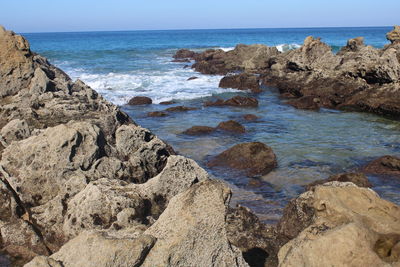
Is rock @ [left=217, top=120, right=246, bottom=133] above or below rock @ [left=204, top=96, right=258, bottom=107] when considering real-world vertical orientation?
above

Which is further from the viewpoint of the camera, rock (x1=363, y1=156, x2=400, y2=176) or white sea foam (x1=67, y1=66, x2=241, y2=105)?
white sea foam (x1=67, y1=66, x2=241, y2=105)

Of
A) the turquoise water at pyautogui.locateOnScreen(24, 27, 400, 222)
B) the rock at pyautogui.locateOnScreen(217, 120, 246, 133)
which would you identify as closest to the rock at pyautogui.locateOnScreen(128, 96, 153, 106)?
the turquoise water at pyautogui.locateOnScreen(24, 27, 400, 222)

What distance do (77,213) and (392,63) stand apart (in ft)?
68.3

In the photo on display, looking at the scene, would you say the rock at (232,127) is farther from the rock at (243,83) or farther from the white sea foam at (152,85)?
the rock at (243,83)

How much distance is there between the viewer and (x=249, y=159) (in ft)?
40.3

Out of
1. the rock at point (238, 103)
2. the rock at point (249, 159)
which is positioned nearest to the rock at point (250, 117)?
the rock at point (238, 103)

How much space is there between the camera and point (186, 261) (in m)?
4.09

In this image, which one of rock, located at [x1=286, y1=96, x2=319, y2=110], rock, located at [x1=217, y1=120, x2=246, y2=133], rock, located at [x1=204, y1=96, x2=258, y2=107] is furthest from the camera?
rock, located at [x1=204, y1=96, x2=258, y2=107]

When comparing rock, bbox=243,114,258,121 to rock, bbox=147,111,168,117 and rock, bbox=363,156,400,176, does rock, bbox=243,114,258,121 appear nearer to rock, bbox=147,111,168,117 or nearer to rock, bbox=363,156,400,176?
rock, bbox=147,111,168,117

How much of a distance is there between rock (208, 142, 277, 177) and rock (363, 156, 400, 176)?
2678 millimetres

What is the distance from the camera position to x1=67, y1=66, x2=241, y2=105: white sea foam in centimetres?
2611

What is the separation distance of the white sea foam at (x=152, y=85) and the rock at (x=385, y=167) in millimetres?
14506

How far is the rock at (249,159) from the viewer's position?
12.0 meters

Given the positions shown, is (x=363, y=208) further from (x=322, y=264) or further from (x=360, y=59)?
(x=360, y=59)
